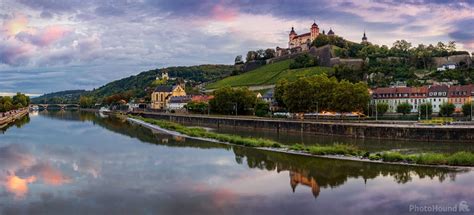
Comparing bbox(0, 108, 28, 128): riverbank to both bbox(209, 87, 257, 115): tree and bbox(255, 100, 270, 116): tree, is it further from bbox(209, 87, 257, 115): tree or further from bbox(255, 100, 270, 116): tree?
bbox(255, 100, 270, 116): tree

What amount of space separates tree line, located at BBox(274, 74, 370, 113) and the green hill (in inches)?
1386

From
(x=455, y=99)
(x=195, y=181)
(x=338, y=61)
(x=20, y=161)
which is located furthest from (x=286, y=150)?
(x=338, y=61)

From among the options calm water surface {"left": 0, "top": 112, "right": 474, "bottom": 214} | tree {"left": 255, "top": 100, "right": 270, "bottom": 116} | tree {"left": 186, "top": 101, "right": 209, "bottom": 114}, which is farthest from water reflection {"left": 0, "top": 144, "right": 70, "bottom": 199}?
tree {"left": 186, "top": 101, "right": 209, "bottom": 114}

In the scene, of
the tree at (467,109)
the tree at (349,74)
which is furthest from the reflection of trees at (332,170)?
the tree at (349,74)

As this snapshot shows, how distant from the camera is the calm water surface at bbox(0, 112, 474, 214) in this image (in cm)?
1797

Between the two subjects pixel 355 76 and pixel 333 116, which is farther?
pixel 355 76

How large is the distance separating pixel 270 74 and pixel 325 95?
55.8 meters

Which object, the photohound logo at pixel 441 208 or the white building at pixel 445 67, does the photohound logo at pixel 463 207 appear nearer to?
the photohound logo at pixel 441 208

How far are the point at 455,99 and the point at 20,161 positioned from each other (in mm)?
55920

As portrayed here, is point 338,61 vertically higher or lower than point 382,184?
higher

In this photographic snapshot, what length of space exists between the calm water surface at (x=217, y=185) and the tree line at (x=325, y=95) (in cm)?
2809

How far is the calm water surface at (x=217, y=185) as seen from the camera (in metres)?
18.0

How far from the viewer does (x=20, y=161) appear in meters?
30.4

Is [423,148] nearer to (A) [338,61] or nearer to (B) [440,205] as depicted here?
(B) [440,205]
